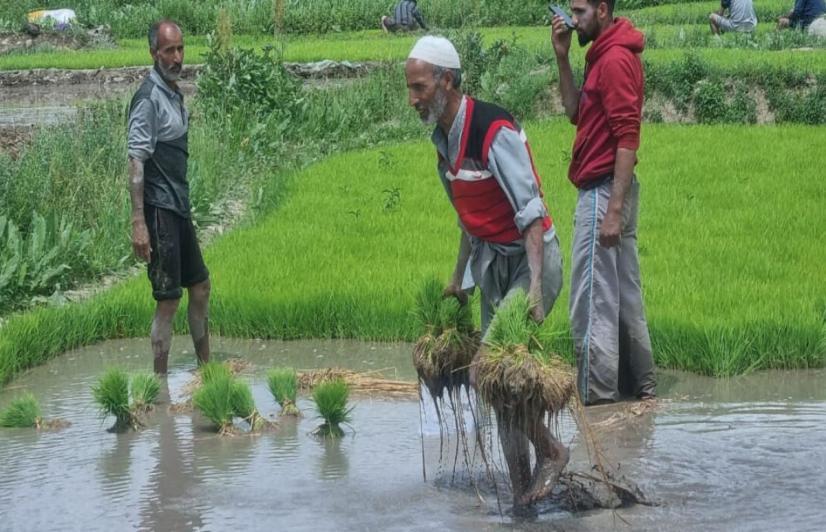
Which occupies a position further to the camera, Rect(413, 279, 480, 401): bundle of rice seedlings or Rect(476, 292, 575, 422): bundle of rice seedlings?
Rect(413, 279, 480, 401): bundle of rice seedlings

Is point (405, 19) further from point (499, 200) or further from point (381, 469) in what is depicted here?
point (499, 200)

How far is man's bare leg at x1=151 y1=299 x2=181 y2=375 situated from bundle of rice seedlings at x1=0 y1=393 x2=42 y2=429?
0.86 meters

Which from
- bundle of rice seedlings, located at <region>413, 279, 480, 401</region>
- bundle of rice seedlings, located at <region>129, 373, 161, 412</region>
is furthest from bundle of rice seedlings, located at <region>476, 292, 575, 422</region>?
bundle of rice seedlings, located at <region>129, 373, 161, 412</region>

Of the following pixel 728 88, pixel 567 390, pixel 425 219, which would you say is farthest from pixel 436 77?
pixel 728 88

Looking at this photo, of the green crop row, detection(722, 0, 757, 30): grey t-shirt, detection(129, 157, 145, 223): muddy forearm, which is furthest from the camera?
detection(722, 0, 757, 30): grey t-shirt

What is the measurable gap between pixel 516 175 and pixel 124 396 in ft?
8.81

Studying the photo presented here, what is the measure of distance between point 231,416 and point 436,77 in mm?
2371

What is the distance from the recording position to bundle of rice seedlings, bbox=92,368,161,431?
23.5 ft

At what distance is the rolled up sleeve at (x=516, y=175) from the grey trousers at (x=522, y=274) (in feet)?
0.81

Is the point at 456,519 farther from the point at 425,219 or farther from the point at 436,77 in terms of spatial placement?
the point at 425,219

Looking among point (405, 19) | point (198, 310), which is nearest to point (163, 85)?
point (198, 310)

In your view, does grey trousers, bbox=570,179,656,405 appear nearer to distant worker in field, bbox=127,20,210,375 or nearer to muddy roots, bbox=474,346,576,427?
muddy roots, bbox=474,346,576,427

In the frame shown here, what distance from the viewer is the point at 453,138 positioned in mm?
5707

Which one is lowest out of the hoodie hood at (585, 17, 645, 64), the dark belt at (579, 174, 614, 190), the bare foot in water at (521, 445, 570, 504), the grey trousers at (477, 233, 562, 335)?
the bare foot in water at (521, 445, 570, 504)
